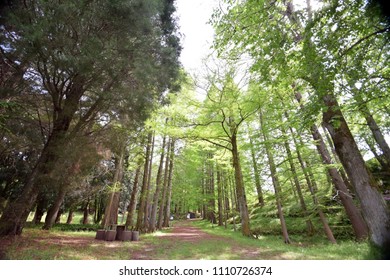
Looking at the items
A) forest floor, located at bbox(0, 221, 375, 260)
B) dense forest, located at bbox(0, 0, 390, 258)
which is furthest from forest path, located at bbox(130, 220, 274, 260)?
dense forest, located at bbox(0, 0, 390, 258)

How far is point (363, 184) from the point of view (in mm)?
3918

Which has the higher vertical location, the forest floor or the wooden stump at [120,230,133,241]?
the wooden stump at [120,230,133,241]

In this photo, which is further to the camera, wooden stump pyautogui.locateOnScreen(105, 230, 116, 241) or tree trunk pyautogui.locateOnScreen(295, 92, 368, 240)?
wooden stump pyautogui.locateOnScreen(105, 230, 116, 241)

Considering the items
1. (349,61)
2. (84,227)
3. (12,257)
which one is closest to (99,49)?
(12,257)

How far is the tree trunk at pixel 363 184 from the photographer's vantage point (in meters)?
3.60

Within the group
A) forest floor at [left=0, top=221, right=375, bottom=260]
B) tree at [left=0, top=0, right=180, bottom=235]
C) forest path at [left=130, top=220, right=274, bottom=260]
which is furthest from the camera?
forest path at [left=130, top=220, right=274, bottom=260]

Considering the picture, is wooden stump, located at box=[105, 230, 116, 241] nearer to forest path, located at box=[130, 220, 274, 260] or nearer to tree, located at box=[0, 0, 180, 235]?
forest path, located at box=[130, 220, 274, 260]

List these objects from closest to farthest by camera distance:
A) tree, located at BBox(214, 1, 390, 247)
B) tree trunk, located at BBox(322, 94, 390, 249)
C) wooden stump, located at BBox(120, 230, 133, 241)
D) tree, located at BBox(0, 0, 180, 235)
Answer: tree, located at BBox(214, 1, 390, 247), tree trunk, located at BBox(322, 94, 390, 249), tree, located at BBox(0, 0, 180, 235), wooden stump, located at BBox(120, 230, 133, 241)

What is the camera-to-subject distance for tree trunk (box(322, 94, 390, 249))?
360 centimetres

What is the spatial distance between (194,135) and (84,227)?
991cm

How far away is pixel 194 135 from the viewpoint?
9852mm

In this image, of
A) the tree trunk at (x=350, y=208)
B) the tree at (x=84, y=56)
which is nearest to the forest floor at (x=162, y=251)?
the tree trunk at (x=350, y=208)

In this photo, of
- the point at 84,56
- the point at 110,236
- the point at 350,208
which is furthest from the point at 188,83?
the point at 350,208

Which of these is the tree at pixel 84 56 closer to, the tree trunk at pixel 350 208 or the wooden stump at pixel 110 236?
the wooden stump at pixel 110 236
